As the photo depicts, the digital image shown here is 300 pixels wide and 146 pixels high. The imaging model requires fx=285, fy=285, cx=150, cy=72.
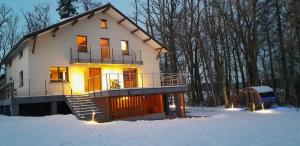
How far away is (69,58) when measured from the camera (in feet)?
63.5

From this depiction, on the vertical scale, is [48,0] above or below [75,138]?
above

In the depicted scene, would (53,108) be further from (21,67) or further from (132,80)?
(132,80)

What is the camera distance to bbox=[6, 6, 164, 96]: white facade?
59.3 feet

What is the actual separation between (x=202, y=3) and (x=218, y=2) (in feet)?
12.1

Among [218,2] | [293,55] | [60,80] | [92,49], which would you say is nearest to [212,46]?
[218,2]

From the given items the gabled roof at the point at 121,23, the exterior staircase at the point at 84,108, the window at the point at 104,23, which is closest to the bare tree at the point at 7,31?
the gabled roof at the point at 121,23

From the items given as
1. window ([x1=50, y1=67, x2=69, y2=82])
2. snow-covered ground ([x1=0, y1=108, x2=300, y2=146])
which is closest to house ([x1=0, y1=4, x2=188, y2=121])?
window ([x1=50, y1=67, x2=69, y2=82])

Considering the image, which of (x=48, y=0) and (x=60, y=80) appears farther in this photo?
(x=48, y=0)

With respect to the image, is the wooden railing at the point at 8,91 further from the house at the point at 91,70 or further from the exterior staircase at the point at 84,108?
the exterior staircase at the point at 84,108

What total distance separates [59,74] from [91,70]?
2.29m

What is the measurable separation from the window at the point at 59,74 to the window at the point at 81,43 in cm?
187

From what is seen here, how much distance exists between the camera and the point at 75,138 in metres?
9.84

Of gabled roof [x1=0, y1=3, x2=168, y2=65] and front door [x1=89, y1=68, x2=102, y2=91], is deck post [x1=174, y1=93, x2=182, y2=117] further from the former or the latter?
front door [x1=89, y1=68, x2=102, y2=91]

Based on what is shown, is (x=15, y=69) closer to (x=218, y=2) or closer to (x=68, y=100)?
(x=68, y=100)
